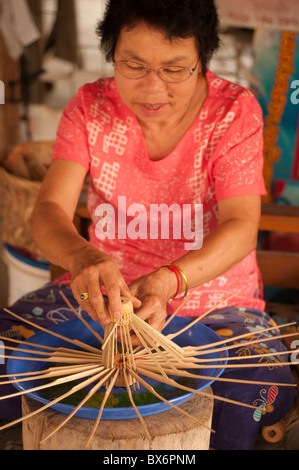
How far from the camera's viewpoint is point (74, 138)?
6.52 ft

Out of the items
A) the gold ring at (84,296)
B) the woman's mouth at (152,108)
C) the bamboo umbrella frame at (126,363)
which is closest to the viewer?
the bamboo umbrella frame at (126,363)

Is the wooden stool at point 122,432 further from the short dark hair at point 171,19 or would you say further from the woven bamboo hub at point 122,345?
the short dark hair at point 171,19

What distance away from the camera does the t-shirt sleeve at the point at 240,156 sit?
5.96ft

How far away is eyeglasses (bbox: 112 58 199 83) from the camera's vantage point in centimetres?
167

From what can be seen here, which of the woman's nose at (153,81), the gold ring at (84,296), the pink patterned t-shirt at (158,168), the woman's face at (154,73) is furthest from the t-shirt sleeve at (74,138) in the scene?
the gold ring at (84,296)

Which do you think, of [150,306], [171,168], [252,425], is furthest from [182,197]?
[252,425]

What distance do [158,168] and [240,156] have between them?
29 centimetres

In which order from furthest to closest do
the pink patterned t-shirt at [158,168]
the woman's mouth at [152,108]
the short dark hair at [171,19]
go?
the pink patterned t-shirt at [158,168] → the woman's mouth at [152,108] → the short dark hair at [171,19]

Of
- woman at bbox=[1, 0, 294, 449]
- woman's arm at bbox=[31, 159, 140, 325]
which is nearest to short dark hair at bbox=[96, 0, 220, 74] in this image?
woman at bbox=[1, 0, 294, 449]

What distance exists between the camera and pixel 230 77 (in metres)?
4.17

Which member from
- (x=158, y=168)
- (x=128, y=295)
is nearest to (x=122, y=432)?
(x=128, y=295)

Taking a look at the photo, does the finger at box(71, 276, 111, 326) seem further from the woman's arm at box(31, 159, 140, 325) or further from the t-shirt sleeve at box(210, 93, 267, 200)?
the t-shirt sleeve at box(210, 93, 267, 200)

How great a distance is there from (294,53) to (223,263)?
5.64ft

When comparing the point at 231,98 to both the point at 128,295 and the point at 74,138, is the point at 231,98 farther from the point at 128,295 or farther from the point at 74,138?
the point at 128,295
